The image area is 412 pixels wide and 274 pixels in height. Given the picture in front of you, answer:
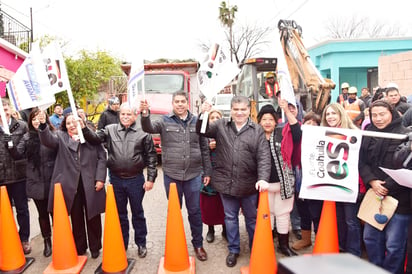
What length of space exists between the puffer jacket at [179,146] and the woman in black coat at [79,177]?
0.86 meters

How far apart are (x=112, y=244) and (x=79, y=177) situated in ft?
3.00

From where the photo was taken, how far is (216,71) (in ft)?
12.8

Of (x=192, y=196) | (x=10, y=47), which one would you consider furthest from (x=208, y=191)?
(x=10, y=47)

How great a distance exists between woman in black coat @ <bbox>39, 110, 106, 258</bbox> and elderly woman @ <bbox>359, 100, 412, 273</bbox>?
10.3 ft

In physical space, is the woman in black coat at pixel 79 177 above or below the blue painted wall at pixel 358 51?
below

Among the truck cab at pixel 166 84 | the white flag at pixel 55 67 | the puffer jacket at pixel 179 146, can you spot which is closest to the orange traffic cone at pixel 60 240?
the white flag at pixel 55 67

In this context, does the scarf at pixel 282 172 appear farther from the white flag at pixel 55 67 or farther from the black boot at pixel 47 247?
the black boot at pixel 47 247

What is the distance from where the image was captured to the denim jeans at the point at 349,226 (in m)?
3.74

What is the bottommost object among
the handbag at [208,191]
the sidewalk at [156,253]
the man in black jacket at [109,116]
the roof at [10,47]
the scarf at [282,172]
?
the sidewalk at [156,253]

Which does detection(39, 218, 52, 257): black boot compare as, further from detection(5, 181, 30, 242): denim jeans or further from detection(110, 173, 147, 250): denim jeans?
detection(110, 173, 147, 250): denim jeans

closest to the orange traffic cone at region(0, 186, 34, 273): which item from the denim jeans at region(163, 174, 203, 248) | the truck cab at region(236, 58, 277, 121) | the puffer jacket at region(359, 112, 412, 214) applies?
the denim jeans at region(163, 174, 203, 248)

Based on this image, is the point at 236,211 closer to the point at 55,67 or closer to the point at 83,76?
the point at 55,67

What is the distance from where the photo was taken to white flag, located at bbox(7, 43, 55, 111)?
3.88 m

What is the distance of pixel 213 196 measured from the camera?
461cm
